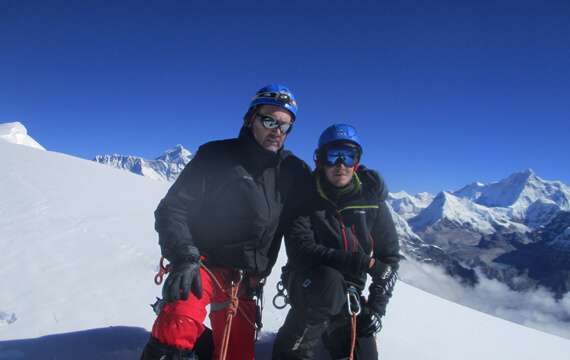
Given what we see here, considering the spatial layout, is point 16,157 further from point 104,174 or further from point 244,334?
point 244,334

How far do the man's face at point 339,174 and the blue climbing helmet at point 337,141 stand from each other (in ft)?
0.24

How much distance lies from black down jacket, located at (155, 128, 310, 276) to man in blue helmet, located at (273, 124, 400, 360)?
0.34m

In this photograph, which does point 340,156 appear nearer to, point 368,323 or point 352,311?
point 352,311

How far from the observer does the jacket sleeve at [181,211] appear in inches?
145

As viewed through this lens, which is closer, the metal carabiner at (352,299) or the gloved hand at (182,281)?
the gloved hand at (182,281)

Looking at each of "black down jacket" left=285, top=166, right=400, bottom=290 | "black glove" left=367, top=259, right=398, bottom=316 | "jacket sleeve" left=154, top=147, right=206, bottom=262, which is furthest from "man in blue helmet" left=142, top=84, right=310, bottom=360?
"black glove" left=367, top=259, right=398, bottom=316

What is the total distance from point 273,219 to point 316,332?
51.9 inches

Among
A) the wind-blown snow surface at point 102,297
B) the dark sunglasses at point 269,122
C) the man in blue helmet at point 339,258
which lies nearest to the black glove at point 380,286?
the man in blue helmet at point 339,258

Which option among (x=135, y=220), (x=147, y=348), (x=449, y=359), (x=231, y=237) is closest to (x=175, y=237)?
(x=231, y=237)

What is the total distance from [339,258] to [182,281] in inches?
64.1

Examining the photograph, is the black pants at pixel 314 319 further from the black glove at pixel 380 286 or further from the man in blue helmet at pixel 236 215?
the man in blue helmet at pixel 236 215

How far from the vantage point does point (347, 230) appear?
4203mm

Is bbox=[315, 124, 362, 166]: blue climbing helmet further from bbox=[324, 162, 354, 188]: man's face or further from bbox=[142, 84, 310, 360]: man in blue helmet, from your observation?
bbox=[142, 84, 310, 360]: man in blue helmet

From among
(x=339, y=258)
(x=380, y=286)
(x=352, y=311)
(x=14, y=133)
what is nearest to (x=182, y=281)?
(x=339, y=258)
